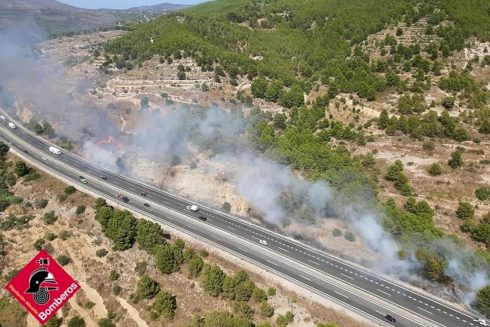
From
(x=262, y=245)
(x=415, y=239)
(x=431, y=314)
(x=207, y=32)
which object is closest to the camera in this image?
(x=431, y=314)

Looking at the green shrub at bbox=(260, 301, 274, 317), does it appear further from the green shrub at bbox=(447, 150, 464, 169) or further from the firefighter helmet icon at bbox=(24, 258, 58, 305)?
the green shrub at bbox=(447, 150, 464, 169)

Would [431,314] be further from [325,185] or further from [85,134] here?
[85,134]

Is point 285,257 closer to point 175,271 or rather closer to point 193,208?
point 175,271

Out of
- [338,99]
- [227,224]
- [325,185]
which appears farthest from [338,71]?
[227,224]

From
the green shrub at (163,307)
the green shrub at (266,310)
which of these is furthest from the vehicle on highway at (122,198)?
the green shrub at (266,310)

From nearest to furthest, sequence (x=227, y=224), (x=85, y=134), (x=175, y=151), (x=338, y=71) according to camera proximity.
Result: (x=227, y=224) → (x=175, y=151) → (x=85, y=134) → (x=338, y=71)

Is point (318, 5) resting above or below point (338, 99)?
above

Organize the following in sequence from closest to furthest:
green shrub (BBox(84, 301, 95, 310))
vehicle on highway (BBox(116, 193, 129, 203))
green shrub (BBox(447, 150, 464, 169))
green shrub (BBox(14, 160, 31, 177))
→ 1. green shrub (BBox(84, 301, 95, 310))
2. vehicle on highway (BBox(116, 193, 129, 203))
3. green shrub (BBox(447, 150, 464, 169))
4. green shrub (BBox(14, 160, 31, 177))

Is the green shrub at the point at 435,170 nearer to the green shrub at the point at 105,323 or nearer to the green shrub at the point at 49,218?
the green shrub at the point at 105,323

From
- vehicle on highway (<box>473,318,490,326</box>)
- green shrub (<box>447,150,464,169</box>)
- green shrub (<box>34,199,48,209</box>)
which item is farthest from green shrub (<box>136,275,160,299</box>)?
green shrub (<box>447,150,464,169</box>)
